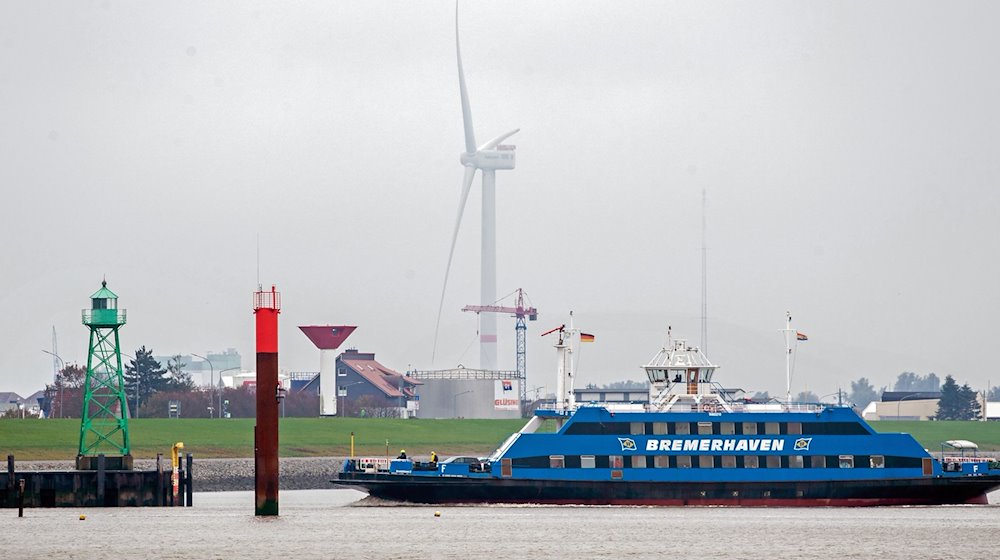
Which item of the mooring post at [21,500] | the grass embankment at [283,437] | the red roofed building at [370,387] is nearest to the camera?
the mooring post at [21,500]

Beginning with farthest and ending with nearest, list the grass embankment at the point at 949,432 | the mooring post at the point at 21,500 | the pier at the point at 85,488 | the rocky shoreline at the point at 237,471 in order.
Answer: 1. the grass embankment at the point at 949,432
2. the rocky shoreline at the point at 237,471
3. the pier at the point at 85,488
4. the mooring post at the point at 21,500

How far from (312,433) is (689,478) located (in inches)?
2166

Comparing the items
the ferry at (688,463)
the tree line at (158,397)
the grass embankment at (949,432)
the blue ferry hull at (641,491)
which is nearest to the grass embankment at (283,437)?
the tree line at (158,397)

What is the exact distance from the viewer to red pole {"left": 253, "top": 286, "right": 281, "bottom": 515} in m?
59.6

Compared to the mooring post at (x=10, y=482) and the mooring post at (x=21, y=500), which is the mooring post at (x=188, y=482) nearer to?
the mooring post at (x=10, y=482)

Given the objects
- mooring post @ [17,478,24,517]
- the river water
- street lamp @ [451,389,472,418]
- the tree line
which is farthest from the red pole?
street lamp @ [451,389,472,418]

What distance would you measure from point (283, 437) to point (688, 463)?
172 feet

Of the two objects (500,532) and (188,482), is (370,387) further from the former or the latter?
(500,532)

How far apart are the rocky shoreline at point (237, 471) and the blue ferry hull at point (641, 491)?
26.4 meters

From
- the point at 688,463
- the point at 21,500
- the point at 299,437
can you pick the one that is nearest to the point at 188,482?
the point at 21,500

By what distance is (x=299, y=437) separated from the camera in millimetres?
119938

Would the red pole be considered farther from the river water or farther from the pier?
the pier

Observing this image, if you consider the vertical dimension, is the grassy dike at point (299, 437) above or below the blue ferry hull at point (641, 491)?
above

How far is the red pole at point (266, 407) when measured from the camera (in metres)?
59.6
